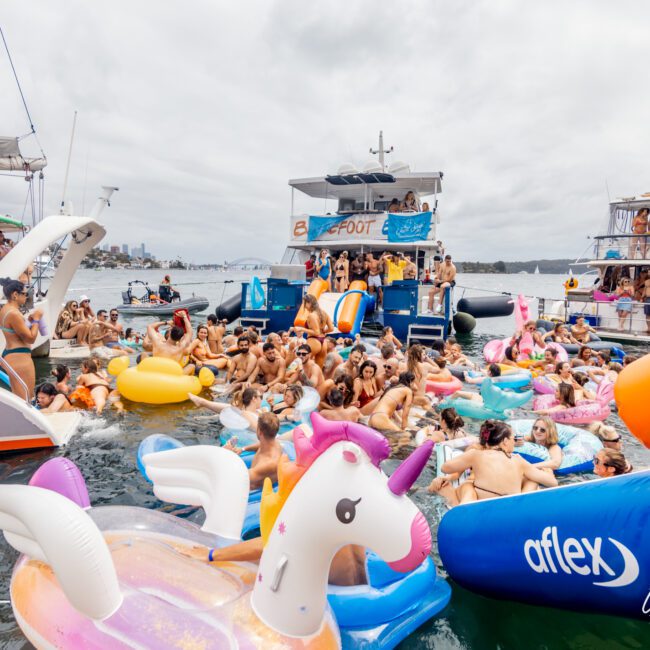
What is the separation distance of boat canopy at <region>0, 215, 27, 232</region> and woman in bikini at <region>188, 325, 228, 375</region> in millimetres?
5642

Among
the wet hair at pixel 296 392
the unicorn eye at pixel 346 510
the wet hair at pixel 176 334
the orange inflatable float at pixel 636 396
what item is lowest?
the wet hair at pixel 296 392

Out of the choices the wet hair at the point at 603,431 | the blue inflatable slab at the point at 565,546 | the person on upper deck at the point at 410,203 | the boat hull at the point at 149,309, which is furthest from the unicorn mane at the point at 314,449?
the boat hull at the point at 149,309

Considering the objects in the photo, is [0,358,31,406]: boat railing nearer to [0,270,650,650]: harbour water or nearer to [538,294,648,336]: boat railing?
[0,270,650,650]: harbour water

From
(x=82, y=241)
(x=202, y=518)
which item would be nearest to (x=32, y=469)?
(x=202, y=518)

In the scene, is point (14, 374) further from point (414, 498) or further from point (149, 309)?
point (149, 309)

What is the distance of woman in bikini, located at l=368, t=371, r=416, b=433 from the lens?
22.4 feet

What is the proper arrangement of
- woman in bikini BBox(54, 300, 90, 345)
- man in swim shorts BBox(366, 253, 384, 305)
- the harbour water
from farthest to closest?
man in swim shorts BBox(366, 253, 384, 305), woman in bikini BBox(54, 300, 90, 345), the harbour water

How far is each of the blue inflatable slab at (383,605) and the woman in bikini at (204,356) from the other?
781cm

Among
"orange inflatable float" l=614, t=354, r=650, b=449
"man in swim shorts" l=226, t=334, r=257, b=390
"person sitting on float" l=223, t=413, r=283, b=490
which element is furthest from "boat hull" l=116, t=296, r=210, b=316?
"orange inflatable float" l=614, t=354, r=650, b=449

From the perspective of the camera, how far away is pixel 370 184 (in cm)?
1789

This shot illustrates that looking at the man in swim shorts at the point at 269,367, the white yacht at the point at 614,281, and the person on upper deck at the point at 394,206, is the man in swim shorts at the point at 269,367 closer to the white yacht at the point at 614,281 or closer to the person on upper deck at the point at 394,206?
the person on upper deck at the point at 394,206

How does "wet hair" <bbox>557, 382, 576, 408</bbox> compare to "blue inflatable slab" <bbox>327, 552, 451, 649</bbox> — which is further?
"wet hair" <bbox>557, 382, 576, 408</bbox>

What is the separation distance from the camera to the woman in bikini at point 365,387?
7593mm

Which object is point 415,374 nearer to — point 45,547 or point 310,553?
point 310,553
